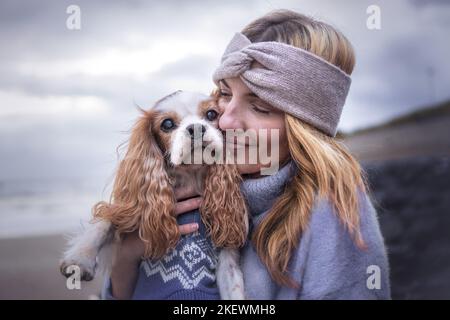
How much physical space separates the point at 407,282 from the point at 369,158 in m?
0.80

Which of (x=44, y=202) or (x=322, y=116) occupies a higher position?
(x=322, y=116)

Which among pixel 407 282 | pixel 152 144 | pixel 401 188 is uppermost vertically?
pixel 152 144

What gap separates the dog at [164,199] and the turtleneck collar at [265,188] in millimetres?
52

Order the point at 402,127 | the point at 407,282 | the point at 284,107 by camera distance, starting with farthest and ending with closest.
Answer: the point at 407,282 < the point at 402,127 < the point at 284,107

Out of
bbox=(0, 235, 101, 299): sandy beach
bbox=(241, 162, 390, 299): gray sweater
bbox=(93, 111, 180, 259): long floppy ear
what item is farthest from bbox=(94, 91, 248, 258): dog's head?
bbox=(0, 235, 101, 299): sandy beach

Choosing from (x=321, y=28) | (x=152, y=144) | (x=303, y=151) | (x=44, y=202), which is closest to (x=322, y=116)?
(x=303, y=151)

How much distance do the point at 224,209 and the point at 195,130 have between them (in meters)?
0.30

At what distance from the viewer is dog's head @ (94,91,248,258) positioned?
213cm

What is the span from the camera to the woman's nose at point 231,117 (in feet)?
7.11

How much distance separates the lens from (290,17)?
7.29ft

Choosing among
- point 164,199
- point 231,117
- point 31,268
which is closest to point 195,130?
point 231,117

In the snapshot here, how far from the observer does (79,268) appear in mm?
2107

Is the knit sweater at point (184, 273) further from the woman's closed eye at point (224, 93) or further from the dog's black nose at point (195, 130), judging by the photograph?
the woman's closed eye at point (224, 93)
